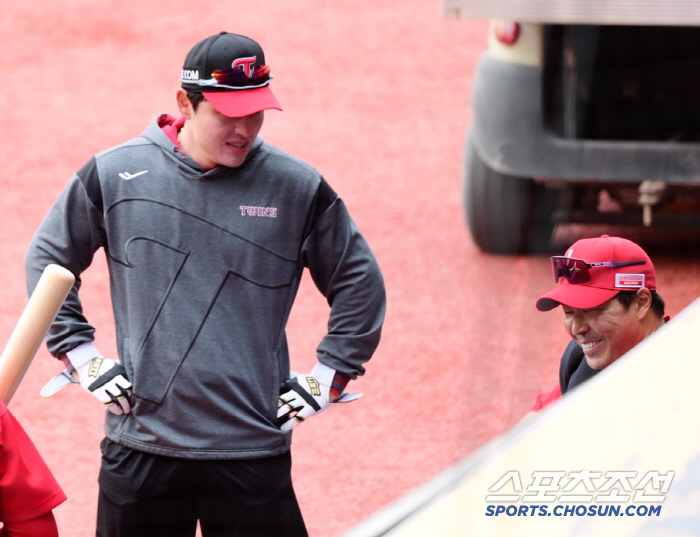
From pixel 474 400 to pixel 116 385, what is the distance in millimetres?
2460

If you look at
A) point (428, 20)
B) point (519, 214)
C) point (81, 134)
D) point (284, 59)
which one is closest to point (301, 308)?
point (519, 214)

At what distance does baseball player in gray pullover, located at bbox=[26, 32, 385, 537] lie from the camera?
2877 mm

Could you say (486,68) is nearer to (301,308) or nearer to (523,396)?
(301,308)

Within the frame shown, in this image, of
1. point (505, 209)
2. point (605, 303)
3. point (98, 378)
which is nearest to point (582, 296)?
point (605, 303)

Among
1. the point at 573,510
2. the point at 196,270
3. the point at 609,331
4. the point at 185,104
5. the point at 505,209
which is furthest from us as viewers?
the point at 505,209

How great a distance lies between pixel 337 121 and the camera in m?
9.87

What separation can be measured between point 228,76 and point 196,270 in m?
0.49

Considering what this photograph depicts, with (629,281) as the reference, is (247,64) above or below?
above

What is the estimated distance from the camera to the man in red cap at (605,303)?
2648mm

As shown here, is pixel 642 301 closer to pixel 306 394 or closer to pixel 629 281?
pixel 629 281

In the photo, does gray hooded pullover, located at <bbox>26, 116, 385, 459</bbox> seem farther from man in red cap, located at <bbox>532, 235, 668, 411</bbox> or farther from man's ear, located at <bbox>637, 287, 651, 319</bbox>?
man's ear, located at <bbox>637, 287, 651, 319</bbox>

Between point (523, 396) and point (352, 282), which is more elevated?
point (352, 282)

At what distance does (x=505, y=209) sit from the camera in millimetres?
6566

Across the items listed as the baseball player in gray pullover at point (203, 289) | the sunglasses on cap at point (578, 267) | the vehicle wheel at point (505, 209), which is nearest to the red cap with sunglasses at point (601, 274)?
the sunglasses on cap at point (578, 267)
